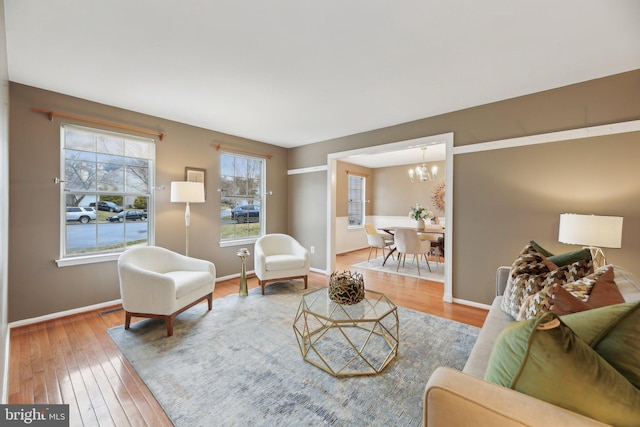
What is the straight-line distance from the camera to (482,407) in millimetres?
774

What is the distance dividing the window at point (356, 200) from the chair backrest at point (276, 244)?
339 centimetres

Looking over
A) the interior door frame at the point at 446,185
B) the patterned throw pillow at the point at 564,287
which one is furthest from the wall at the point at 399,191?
the patterned throw pillow at the point at 564,287

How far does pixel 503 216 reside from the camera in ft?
9.82

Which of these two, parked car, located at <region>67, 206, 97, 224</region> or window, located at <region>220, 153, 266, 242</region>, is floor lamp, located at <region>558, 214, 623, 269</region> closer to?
window, located at <region>220, 153, 266, 242</region>

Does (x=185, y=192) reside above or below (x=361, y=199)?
below

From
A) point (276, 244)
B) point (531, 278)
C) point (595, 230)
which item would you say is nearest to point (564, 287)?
point (531, 278)

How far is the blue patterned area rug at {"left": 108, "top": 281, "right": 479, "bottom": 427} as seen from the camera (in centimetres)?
154

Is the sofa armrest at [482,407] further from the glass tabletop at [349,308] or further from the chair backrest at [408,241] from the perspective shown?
the chair backrest at [408,241]

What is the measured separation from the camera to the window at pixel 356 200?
732cm

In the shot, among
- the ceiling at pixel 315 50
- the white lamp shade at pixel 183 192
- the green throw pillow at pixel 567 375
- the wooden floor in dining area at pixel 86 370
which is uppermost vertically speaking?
the ceiling at pixel 315 50

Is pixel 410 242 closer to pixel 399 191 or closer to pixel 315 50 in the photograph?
pixel 399 191

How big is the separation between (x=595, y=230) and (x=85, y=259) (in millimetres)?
4994

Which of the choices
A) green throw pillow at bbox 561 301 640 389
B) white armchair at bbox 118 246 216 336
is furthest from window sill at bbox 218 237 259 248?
green throw pillow at bbox 561 301 640 389

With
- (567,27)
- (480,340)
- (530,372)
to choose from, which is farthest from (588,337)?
(567,27)
